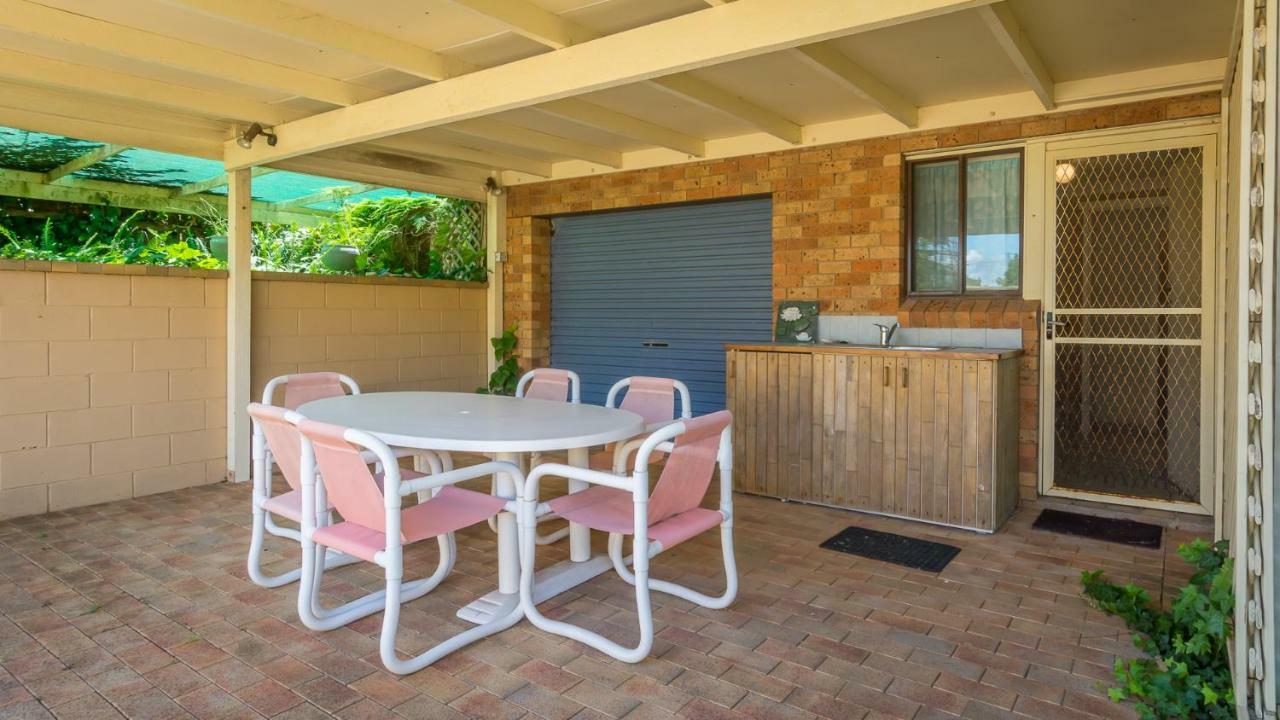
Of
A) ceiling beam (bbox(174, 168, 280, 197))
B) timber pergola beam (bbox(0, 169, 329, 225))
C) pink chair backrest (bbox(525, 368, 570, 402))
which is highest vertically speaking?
ceiling beam (bbox(174, 168, 280, 197))

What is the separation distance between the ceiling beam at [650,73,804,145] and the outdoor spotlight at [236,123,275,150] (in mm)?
2752

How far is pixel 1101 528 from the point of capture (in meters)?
4.41

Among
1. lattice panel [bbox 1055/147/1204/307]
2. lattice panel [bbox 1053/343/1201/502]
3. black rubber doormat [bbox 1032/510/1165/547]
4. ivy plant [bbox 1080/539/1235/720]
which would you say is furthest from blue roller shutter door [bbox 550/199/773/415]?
ivy plant [bbox 1080/539/1235/720]

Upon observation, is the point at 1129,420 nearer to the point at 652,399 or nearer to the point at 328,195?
the point at 652,399

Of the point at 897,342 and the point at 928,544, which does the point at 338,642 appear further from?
the point at 897,342

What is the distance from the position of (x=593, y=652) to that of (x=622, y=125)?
3656 mm

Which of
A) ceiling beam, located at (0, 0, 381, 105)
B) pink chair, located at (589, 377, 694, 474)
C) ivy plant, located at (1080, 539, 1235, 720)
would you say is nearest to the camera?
ivy plant, located at (1080, 539, 1235, 720)

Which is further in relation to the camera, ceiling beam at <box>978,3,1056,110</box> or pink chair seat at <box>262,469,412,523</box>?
ceiling beam at <box>978,3,1056,110</box>

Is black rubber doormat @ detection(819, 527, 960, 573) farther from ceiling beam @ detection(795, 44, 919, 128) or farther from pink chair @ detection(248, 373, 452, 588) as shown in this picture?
ceiling beam @ detection(795, 44, 919, 128)

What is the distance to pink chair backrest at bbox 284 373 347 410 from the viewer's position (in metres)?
4.46

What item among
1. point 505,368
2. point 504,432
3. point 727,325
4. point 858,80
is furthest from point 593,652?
point 505,368

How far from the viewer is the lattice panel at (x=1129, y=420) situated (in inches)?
183

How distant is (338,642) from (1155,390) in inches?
187

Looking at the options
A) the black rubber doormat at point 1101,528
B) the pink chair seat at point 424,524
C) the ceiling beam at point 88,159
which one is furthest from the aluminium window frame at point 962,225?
the ceiling beam at point 88,159
